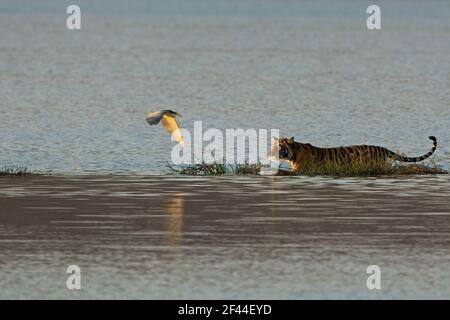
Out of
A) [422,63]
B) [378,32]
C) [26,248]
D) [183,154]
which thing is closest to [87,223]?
[26,248]

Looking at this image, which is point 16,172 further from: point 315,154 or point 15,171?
point 315,154

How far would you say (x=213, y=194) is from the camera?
25.5 metres

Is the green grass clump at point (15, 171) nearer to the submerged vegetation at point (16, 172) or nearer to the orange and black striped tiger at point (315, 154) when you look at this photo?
the submerged vegetation at point (16, 172)

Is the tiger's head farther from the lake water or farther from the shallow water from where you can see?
the shallow water

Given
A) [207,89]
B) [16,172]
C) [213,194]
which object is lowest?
[213,194]

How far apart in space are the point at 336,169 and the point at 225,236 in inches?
280

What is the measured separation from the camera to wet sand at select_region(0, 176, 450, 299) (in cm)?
1822

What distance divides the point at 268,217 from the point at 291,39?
83964mm

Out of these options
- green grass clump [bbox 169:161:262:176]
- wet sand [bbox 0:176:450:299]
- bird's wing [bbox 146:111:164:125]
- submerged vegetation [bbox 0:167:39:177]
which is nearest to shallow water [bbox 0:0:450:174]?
submerged vegetation [bbox 0:167:39:177]

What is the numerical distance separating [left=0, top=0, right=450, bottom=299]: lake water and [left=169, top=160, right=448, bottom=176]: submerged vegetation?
51cm

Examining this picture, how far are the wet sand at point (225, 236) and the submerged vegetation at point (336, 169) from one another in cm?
58

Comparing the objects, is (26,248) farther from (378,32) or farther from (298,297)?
(378,32)

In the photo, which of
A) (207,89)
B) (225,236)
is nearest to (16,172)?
(225,236)

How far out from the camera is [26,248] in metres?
20.3
